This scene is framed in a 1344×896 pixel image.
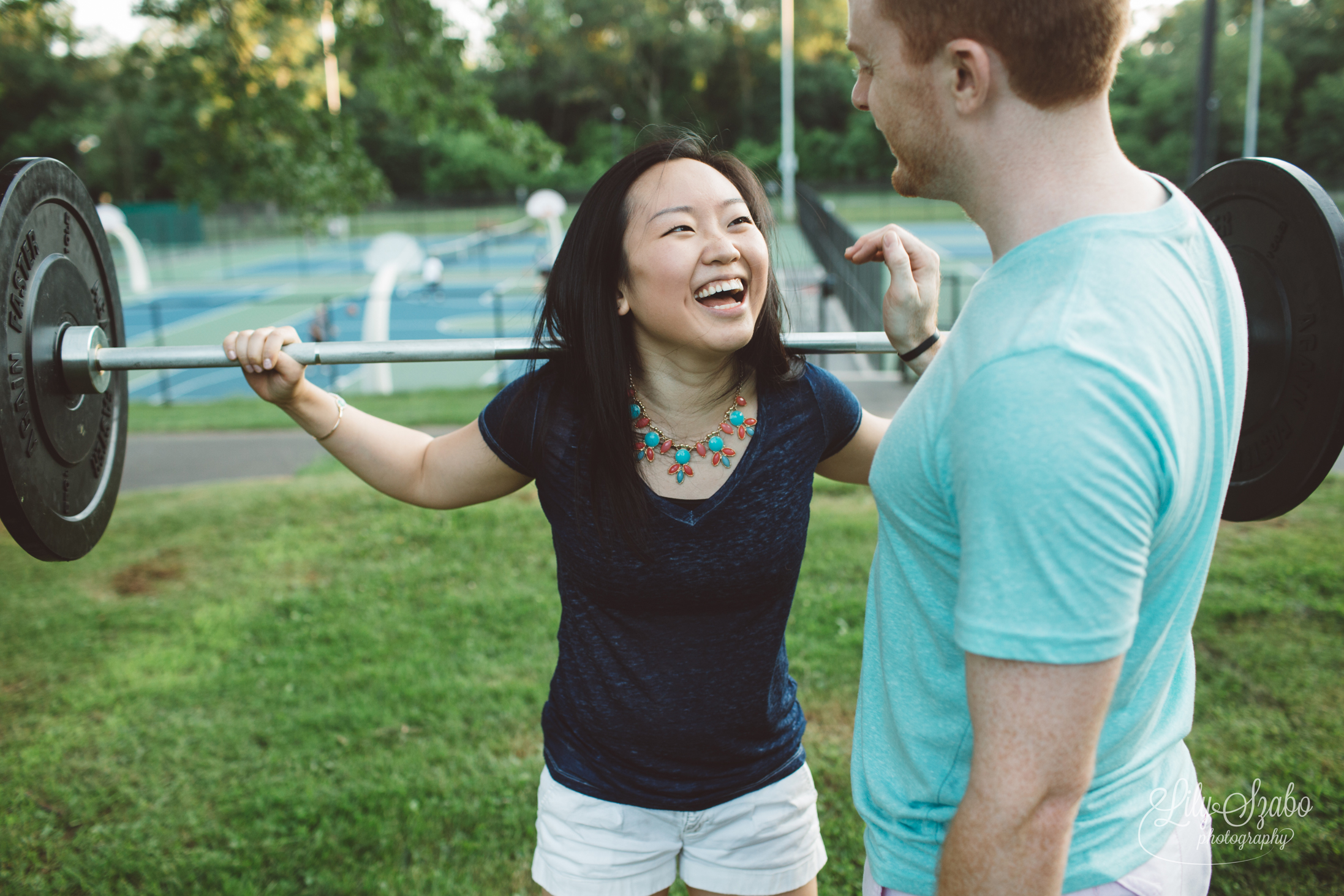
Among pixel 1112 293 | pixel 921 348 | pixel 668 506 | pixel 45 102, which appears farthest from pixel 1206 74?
pixel 45 102

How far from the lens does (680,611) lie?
→ 6.04ft

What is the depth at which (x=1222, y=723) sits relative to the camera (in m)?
3.51

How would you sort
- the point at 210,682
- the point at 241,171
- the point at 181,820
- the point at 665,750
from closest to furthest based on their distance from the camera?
the point at 665,750 < the point at 181,820 < the point at 210,682 < the point at 241,171

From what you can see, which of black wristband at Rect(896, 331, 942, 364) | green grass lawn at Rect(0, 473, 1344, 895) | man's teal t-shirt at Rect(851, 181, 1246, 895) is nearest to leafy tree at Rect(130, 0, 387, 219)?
green grass lawn at Rect(0, 473, 1344, 895)

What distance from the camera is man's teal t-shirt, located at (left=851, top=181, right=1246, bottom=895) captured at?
3.04ft

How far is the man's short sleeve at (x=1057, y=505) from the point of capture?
917 millimetres

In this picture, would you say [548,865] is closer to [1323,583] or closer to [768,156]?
[1323,583]

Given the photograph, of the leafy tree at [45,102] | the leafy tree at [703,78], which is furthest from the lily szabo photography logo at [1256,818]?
the leafy tree at [703,78]

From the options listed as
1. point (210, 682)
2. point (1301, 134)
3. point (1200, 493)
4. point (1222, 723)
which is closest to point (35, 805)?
point (210, 682)

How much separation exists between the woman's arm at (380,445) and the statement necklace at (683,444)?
277 mm

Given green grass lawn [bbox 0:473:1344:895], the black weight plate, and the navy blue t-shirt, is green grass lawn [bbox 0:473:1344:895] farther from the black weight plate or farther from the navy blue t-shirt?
the black weight plate

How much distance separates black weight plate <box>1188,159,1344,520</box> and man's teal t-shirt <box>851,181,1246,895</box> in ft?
2.05

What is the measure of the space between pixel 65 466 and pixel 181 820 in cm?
168

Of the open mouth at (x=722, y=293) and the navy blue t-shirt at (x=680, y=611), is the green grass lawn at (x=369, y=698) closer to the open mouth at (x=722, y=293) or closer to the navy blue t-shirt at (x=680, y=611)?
the navy blue t-shirt at (x=680, y=611)
